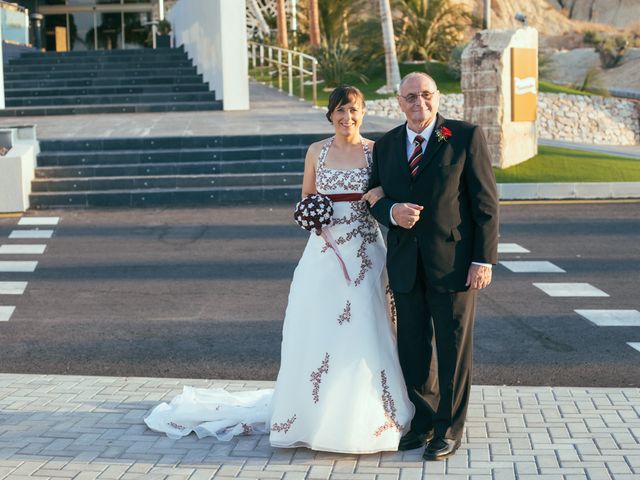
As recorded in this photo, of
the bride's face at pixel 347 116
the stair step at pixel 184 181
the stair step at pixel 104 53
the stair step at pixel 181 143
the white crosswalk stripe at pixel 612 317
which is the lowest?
the white crosswalk stripe at pixel 612 317

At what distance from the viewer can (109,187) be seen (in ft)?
56.9

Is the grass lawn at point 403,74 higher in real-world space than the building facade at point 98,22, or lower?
lower

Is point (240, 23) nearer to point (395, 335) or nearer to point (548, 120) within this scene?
point (548, 120)

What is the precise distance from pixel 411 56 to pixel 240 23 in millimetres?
12537

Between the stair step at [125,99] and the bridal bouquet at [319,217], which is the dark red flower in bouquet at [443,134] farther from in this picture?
the stair step at [125,99]

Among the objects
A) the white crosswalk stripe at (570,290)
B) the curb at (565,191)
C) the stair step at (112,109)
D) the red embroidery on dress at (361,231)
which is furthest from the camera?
the stair step at (112,109)

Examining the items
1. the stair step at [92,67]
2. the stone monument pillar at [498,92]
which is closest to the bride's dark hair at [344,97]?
the stone monument pillar at [498,92]

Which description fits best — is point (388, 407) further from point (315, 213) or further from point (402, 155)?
point (402, 155)

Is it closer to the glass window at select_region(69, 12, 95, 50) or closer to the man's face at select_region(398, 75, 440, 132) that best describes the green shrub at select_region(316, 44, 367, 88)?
the glass window at select_region(69, 12, 95, 50)

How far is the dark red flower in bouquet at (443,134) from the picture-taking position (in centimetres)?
584

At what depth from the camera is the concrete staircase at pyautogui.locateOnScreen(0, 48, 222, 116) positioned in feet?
84.3

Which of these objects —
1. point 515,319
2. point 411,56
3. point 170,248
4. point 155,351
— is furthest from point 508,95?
point 411,56

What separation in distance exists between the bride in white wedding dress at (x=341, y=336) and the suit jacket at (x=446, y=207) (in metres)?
0.22

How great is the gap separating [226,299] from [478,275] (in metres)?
5.08
